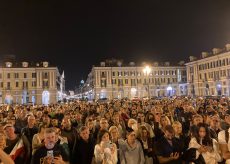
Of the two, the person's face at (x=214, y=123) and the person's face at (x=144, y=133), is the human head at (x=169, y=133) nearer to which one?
the person's face at (x=144, y=133)

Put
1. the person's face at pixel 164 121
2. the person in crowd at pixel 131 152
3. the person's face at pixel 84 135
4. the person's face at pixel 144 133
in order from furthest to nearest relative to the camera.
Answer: the person's face at pixel 164 121 < the person's face at pixel 144 133 < the person's face at pixel 84 135 < the person in crowd at pixel 131 152

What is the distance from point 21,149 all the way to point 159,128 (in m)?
4.47

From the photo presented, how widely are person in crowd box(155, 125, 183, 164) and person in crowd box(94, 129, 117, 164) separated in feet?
3.02

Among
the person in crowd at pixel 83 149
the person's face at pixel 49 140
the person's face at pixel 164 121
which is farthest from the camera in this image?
the person's face at pixel 164 121

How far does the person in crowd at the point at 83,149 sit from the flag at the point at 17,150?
129cm

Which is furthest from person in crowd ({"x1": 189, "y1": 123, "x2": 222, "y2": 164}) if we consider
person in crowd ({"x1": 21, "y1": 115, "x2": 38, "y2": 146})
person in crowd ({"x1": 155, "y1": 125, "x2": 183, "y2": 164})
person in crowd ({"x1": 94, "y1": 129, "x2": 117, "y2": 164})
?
person in crowd ({"x1": 21, "y1": 115, "x2": 38, "y2": 146})

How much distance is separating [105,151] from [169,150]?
133cm

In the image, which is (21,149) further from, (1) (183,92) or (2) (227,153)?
(1) (183,92)

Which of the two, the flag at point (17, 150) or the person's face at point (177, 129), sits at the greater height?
the person's face at point (177, 129)

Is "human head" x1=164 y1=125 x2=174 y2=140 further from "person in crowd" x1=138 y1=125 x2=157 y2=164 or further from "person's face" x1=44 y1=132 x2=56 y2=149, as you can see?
"person's face" x1=44 y1=132 x2=56 y2=149

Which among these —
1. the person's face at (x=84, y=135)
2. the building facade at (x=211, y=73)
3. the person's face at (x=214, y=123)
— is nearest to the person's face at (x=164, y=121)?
the person's face at (x=214, y=123)

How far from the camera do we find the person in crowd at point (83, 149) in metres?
6.98

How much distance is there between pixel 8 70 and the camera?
99.4 metres

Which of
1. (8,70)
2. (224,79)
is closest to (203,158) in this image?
(224,79)
